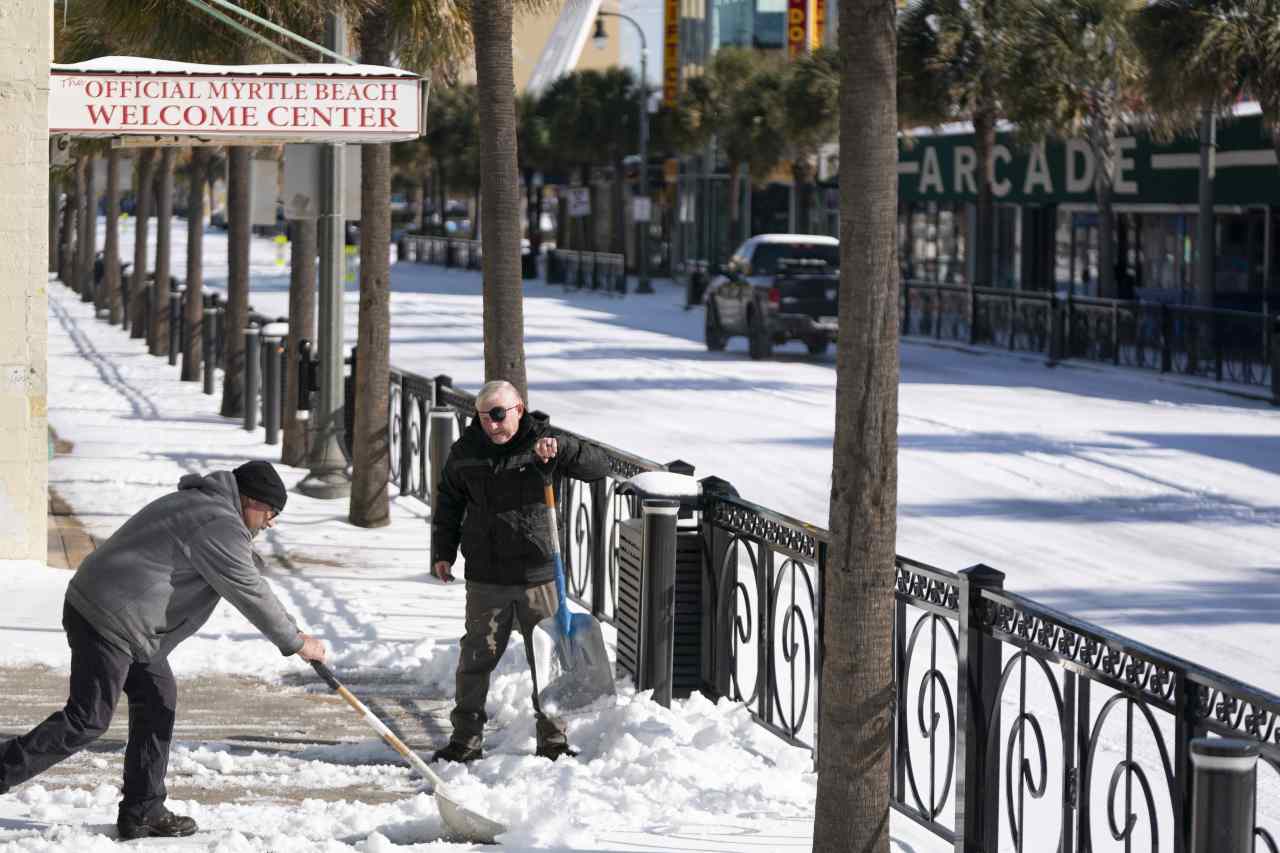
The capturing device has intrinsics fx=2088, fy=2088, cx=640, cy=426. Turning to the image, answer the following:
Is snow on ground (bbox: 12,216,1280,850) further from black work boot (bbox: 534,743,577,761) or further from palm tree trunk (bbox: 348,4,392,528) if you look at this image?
palm tree trunk (bbox: 348,4,392,528)

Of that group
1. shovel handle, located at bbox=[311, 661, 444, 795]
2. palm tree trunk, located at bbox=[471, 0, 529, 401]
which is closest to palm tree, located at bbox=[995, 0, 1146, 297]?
palm tree trunk, located at bbox=[471, 0, 529, 401]

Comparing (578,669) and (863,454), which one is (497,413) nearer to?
(578,669)

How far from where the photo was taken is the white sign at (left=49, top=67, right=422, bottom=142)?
1295 cm

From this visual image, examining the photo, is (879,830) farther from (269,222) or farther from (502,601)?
(269,222)

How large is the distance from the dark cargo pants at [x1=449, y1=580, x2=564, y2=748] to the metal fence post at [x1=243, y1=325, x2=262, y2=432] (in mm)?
14584

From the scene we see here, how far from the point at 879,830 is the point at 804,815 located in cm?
131

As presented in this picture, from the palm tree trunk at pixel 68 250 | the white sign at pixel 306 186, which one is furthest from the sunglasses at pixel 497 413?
the palm tree trunk at pixel 68 250

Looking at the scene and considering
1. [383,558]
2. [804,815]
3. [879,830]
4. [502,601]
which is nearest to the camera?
[879,830]

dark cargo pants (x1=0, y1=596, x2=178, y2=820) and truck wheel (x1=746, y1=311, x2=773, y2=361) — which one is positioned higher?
truck wheel (x1=746, y1=311, x2=773, y2=361)

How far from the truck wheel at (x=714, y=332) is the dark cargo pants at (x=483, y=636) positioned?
26.5m

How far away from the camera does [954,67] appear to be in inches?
1462

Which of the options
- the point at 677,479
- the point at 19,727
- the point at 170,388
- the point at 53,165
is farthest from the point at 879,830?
the point at 170,388

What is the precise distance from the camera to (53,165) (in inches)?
634

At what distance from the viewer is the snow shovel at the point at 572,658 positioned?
8.73m
